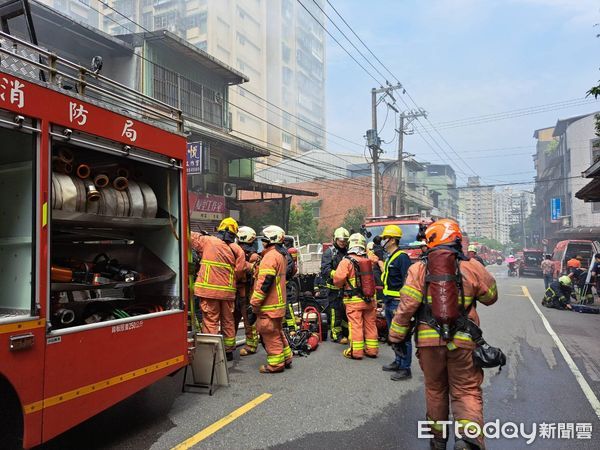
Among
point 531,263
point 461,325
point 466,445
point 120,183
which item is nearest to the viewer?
point 466,445

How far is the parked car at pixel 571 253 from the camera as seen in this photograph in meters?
16.6

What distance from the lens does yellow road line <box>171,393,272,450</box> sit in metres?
3.44

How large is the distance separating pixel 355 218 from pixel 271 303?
2897 centimetres

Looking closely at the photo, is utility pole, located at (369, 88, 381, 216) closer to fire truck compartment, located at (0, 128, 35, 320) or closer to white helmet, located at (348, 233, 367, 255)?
white helmet, located at (348, 233, 367, 255)

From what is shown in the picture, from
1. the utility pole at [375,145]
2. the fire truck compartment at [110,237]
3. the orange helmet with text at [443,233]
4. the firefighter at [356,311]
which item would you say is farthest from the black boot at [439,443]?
the utility pole at [375,145]

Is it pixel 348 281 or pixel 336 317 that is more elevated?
pixel 348 281

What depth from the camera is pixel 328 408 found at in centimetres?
420

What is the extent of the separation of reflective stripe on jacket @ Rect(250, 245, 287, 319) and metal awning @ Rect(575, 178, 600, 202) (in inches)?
381

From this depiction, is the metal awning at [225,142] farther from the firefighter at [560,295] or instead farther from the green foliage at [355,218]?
the green foliage at [355,218]

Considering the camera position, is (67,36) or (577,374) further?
(67,36)

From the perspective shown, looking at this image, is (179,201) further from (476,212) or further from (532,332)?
(476,212)

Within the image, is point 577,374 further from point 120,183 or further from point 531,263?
point 531,263

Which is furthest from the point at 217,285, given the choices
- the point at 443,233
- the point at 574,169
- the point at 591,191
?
the point at 574,169

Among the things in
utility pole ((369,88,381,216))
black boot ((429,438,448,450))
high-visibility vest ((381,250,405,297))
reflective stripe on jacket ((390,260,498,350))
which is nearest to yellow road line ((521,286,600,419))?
black boot ((429,438,448,450))
